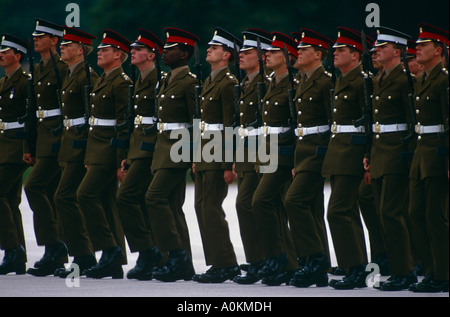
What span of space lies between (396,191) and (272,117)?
139 centimetres

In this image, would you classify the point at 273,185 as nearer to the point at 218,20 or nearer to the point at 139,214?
the point at 139,214

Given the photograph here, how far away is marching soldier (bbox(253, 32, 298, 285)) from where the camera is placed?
10688 millimetres

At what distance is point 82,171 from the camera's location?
37.9 ft

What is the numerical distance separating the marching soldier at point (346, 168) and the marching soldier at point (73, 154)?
7.82ft

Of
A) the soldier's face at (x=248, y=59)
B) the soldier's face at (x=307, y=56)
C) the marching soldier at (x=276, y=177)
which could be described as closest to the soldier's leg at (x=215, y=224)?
the marching soldier at (x=276, y=177)

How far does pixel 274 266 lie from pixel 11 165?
8.96 ft

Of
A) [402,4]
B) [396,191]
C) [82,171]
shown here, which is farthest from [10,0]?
[396,191]

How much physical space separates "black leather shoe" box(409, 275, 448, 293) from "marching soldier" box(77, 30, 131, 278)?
2.80 metres

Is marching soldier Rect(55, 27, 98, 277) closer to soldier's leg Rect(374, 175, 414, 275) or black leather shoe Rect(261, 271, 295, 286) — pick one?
black leather shoe Rect(261, 271, 295, 286)

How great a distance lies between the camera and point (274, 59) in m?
10.9

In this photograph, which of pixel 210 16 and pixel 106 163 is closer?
pixel 106 163

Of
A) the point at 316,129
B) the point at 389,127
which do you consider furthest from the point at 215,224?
the point at 389,127

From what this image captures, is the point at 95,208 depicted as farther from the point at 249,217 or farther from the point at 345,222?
the point at 345,222

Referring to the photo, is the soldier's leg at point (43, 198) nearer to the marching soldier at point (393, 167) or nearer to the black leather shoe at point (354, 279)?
the black leather shoe at point (354, 279)
